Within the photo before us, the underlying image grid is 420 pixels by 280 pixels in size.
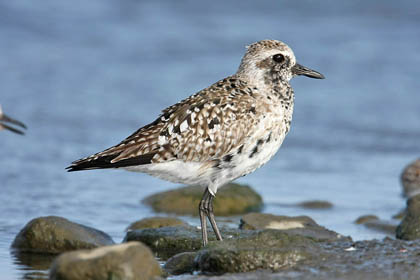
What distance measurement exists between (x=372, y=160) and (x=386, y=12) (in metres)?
9.21

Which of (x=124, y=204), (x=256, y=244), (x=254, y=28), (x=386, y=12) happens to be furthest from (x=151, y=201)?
(x=386, y=12)

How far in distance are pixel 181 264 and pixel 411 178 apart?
562 centimetres

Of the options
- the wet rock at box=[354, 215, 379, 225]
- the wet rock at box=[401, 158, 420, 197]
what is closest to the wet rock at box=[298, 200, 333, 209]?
the wet rock at box=[354, 215, 379, 225]

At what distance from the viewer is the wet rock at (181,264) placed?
7.86 meters

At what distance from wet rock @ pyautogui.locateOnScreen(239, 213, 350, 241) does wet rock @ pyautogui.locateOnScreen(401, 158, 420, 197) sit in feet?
9.51

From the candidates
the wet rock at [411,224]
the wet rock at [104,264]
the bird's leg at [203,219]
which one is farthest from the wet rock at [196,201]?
the wet rock at [104,264]

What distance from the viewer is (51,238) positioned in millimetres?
8930

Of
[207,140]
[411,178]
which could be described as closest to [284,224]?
[207,140]

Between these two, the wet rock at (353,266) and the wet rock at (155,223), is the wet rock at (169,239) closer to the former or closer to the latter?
the wet rock at (155,223)

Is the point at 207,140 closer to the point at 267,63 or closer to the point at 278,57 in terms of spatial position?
the point at 267,63

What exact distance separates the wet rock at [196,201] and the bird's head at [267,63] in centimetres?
279

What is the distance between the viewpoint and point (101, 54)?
19219 mm

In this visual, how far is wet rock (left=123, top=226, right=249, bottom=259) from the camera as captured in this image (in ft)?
29.9

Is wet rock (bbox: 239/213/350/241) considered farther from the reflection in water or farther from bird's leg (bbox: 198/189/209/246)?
the reflection in water
